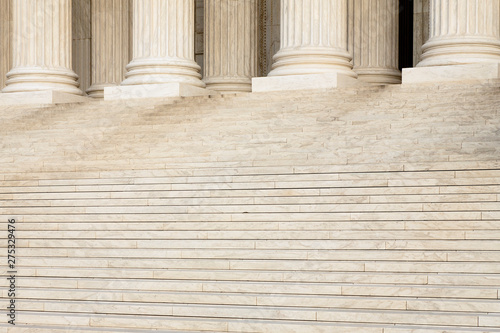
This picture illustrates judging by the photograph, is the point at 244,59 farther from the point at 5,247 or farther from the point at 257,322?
the point at 257,322

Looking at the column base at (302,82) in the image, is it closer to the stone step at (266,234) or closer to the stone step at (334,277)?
the stone step at (266,234)

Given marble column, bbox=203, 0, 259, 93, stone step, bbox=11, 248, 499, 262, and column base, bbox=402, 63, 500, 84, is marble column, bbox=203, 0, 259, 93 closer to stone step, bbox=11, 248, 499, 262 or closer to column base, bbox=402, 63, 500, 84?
column base, bbox=402, 63, 500, 84

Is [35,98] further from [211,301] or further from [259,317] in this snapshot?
[259,317]

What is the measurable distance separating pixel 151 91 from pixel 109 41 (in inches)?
624

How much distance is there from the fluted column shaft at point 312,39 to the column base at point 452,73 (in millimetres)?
5401

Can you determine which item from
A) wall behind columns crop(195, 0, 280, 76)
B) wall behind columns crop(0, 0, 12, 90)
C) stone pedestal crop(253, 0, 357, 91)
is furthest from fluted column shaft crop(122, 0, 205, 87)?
wall behind columns crop(0, 0, 12, 90)

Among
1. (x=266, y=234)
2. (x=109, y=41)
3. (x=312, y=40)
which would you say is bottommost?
(x=266, y=234)

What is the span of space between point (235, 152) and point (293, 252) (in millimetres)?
11082

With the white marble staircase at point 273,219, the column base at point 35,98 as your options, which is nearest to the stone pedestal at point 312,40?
the white marble staircase at point 273,219

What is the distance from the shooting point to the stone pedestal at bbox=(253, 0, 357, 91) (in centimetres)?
4725

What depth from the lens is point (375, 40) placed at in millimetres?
57000

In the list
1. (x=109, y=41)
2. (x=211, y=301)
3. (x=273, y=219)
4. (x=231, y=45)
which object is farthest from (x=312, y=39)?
(x=211, y=301)

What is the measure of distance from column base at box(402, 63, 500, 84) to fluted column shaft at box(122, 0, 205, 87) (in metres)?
14.0

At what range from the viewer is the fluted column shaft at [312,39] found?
47.2m
